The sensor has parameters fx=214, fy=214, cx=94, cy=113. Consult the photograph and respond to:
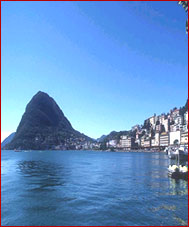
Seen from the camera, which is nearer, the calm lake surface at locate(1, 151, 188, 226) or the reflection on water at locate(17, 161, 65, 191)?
the calm lake surface at locate(1, 151, 188, 226)

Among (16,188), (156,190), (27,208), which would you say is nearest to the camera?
(27,208)

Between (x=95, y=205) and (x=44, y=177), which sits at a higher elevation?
(x=95, y=205)

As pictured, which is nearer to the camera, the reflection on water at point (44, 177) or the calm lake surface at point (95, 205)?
the calm lake surface at point (95, 205)

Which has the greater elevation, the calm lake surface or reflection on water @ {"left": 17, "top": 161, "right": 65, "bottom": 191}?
the calm lake surface

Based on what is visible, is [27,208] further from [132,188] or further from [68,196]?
[132,188]

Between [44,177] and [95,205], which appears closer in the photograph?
[95,205]

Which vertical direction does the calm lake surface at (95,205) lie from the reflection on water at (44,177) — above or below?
above

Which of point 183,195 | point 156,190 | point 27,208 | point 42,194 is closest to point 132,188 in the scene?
point 156,190

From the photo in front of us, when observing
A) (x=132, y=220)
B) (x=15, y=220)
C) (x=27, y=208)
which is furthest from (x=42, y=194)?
(x=132, y=220)

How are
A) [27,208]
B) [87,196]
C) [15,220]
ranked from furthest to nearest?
[87,196], [27,208], [15,220]

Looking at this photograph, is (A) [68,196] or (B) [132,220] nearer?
(B) [132,220]
